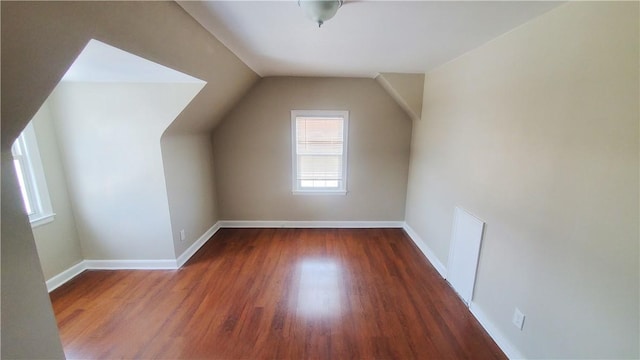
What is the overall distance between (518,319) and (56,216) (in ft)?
13.5

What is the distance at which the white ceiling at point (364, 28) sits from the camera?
4.54 ft

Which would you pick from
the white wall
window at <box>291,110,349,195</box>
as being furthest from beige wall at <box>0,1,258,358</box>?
window at <box>291,110,349,195</box>

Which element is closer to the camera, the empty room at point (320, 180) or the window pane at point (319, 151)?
the empty room at point (320, 180)

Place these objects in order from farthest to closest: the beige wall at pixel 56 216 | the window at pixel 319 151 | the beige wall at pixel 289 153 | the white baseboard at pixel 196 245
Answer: the window at pixel 319 151, the beige wall at pixel 289 153, the white baseboard at pixel 196 245, the beige wall at pixel 56 216

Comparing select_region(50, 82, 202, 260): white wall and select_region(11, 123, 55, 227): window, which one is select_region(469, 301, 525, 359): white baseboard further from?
select_region(11, 123, 55, 227): window

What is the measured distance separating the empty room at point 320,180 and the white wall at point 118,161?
20mm

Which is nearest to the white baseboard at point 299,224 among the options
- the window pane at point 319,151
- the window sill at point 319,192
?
the window sill at point 319,192

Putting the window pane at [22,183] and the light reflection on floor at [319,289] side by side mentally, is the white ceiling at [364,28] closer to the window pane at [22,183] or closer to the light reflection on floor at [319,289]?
the window pane at [22,183]

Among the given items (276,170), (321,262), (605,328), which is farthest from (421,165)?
(605,328)

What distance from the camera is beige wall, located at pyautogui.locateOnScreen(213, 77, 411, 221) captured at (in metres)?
3.60

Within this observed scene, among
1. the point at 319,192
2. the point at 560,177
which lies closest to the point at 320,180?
the point at 319,192

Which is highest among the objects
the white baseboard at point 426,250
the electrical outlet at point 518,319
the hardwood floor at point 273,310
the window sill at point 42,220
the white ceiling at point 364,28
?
the white ceiling at point 364,28

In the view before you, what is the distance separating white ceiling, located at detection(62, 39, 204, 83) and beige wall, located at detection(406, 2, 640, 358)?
2.45 meters

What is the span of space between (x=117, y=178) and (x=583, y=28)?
380cm
